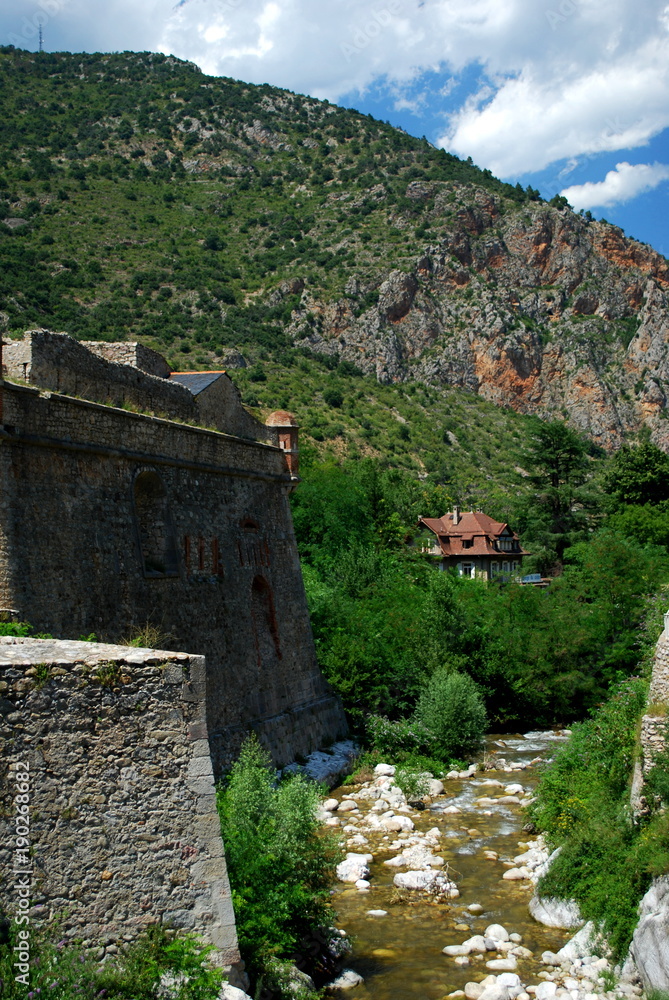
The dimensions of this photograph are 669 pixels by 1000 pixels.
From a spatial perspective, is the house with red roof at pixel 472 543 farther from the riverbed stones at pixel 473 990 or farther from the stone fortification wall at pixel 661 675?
the riverbed stones at pixel 473 990

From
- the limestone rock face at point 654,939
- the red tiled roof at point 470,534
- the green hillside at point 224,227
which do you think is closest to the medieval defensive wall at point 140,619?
the limestone rock face at point 654,939

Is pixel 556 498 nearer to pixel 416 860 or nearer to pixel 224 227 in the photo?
pixel 416 860

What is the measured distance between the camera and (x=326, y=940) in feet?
36.6

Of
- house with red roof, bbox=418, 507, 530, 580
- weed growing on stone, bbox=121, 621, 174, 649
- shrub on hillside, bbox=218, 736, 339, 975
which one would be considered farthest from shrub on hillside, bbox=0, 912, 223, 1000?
house with red roof, bbox=418, 507, 530, 580

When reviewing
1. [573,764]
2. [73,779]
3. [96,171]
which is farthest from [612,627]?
[96,171]

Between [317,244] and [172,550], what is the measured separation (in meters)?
86.0

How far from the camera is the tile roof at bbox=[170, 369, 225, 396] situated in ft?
57.4

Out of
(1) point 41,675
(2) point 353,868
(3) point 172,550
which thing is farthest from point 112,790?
(2) point 353,868

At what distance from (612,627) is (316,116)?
364ft

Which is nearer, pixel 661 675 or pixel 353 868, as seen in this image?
pixel 661 675

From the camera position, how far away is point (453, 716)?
879 inches

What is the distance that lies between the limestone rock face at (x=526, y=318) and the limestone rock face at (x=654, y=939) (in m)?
82.5

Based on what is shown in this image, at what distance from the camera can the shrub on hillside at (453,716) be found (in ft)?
72.8

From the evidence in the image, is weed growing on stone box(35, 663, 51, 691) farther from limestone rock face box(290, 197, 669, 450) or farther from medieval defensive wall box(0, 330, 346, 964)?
limestone rock face box(290, 197, 669, 450)
